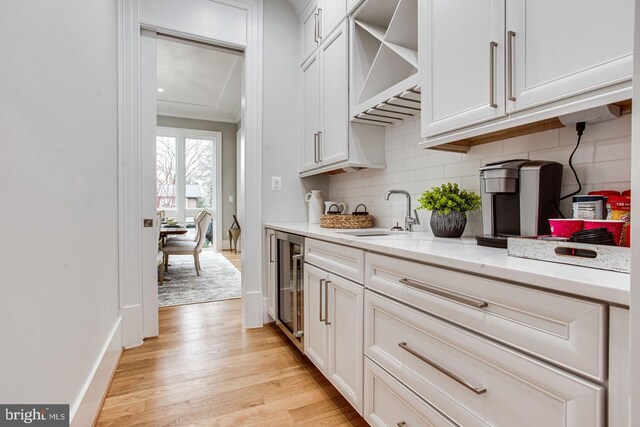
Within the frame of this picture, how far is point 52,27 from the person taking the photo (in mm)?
1108

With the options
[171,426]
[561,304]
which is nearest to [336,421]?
[171,426]

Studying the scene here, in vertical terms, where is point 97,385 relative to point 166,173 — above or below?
below

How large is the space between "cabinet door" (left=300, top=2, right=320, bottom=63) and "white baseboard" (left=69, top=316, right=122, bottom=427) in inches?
100

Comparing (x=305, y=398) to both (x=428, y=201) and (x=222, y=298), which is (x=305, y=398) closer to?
(x=428, y=201)

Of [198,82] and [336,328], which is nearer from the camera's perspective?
[336,328]

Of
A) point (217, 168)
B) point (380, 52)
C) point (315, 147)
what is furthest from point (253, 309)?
point (217, 168)

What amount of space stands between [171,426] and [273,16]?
3.08 m

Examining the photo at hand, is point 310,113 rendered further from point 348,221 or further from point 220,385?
point 220,385

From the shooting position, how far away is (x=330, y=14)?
2.32 metres

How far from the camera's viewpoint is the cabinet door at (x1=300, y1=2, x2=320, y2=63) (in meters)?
2.57

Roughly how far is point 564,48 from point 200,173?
701 centimetres

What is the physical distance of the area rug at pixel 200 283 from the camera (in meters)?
3.52

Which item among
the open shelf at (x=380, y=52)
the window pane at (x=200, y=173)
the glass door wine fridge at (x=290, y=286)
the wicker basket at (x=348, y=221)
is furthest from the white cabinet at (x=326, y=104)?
the window pane at (x=200, y=173)

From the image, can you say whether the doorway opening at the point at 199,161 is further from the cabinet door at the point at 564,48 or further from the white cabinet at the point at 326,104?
the cabinet door at the point at 564,48
